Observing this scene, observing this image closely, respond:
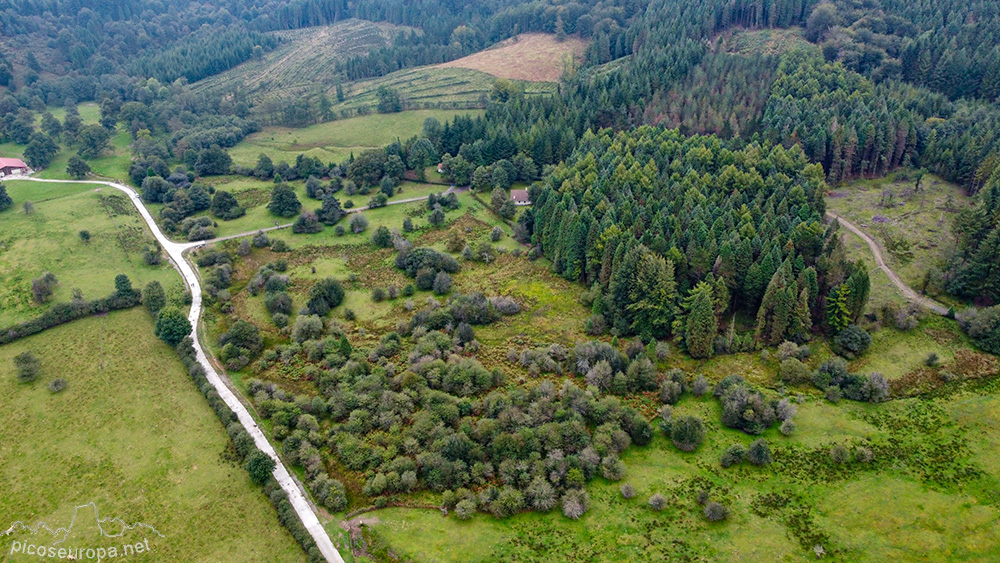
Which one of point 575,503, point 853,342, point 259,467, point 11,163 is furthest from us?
point 11,163

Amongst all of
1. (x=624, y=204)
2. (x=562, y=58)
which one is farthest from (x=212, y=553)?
(x=562, y=58)

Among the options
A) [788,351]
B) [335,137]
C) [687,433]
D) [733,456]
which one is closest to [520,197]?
[788,351]

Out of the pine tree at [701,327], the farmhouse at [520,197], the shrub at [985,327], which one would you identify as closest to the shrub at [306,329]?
the pine tree at [701,327]

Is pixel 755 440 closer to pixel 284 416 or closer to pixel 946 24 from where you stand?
pixel 284 416

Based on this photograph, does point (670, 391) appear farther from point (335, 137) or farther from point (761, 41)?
point (761, 41)

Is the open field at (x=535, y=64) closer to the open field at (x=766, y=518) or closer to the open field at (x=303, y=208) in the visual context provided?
the open field at (x=303, y=208)
